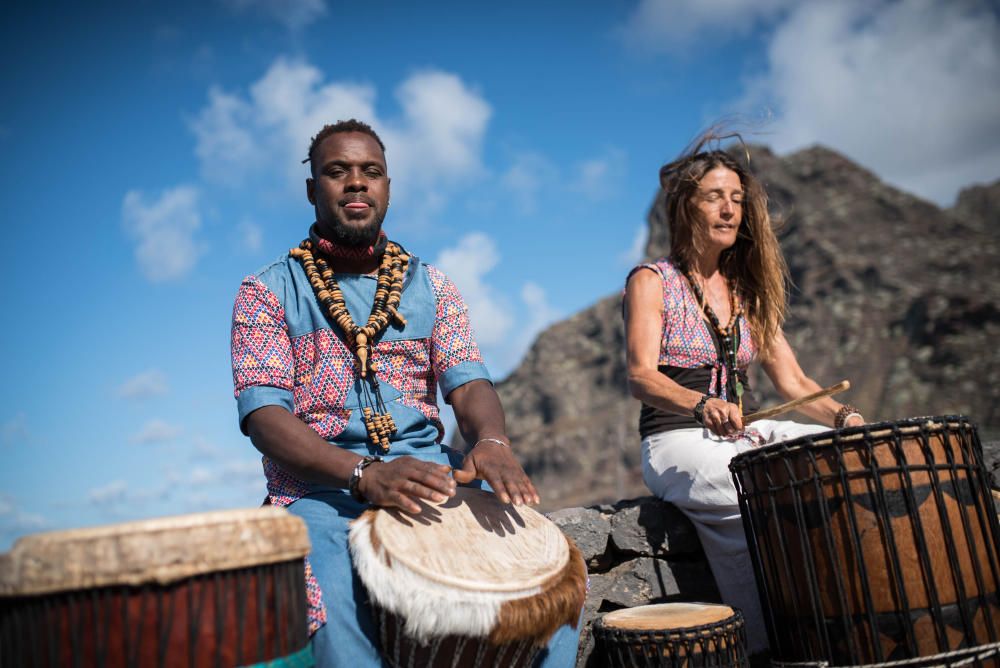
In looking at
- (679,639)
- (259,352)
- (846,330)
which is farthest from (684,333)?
(846,330)

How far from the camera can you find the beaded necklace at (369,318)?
2.97 meters

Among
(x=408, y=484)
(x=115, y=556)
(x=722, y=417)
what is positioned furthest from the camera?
(x=722, y=417)

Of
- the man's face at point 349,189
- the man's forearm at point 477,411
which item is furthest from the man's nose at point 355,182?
the man's forearm at point 477,411

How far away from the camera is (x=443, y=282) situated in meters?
3.42

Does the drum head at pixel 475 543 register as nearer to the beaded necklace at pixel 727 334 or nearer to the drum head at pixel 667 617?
the drum head at pixel 667 617

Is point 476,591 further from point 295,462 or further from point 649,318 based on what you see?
point 649,318

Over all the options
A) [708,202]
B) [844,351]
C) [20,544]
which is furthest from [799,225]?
[20,544]

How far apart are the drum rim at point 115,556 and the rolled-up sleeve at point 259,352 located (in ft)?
3.13

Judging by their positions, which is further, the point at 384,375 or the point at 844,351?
the point at 844,351

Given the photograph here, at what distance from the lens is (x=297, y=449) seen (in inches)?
103

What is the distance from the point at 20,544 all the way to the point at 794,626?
2576mm

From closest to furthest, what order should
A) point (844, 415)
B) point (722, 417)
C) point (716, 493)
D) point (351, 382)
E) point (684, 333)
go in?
point (351, 382), point (722, 417), point (716, 493), point (844, 415), point (684, 333)

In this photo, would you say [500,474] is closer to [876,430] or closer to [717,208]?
[876,430]

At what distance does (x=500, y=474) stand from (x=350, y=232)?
3.96 feet
